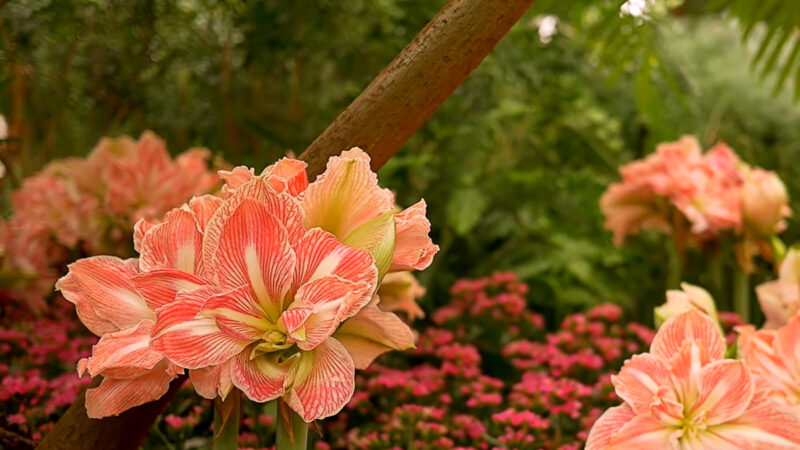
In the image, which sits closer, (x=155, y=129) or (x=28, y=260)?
(x=28, y=260)

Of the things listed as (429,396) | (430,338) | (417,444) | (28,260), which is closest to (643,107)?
(430,338)

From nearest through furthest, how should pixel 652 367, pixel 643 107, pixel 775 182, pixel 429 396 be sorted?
pixel 652 367
pixel 429 396
pixel 775 182
pixel 643 107

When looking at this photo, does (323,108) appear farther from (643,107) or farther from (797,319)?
(797,319)

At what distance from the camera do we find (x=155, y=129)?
1222 mm

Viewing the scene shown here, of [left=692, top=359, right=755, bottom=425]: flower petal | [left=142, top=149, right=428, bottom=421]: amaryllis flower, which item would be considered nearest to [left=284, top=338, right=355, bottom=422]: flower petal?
[left=142, top=149, right=428, bottom=421]: amaryllis flower

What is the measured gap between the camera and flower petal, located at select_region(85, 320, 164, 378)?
0.39 meters

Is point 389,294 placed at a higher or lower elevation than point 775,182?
lower

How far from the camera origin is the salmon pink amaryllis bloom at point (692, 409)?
0.47 meters

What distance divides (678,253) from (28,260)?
A: 2.74 feet

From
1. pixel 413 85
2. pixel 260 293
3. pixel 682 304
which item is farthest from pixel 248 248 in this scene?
pixel 682 304

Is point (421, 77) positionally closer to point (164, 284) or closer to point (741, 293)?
point (164, 284)

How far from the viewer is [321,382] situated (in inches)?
15.1

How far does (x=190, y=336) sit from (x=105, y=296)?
80mm

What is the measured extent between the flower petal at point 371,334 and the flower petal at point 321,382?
0.03 meters
